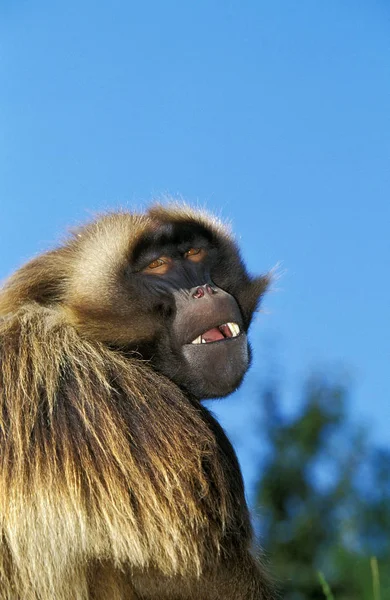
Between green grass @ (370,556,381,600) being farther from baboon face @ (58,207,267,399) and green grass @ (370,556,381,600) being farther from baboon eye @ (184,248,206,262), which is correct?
baboon eye @ (184,248,206,262)

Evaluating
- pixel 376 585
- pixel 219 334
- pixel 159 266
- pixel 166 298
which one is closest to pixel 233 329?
pixel 219 334

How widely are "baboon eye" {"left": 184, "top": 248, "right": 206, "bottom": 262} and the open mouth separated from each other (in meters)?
0.47

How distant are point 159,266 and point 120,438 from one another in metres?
1.15

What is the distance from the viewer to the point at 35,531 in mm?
3998

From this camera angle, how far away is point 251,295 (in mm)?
5379

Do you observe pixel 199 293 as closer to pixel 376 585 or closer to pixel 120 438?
pixel 120 438

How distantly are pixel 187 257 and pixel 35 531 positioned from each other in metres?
1.71

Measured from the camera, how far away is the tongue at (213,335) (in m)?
4.66

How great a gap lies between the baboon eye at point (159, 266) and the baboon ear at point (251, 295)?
543 mm

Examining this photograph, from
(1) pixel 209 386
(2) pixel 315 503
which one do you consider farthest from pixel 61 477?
(2) pixel 315 503

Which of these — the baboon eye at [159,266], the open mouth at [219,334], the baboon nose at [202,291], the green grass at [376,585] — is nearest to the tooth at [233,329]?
the open mouth at [219,334]

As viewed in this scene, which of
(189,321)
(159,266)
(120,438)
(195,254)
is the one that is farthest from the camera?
(195,254)

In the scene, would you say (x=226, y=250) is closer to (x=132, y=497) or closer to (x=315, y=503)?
(x=132, y=497)

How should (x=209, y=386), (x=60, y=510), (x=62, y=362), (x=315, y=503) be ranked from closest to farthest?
1. (x=60, y=510)
2. (x=62, y=362)
3. (x=209, y=386)
4. (x=315, y=503)
